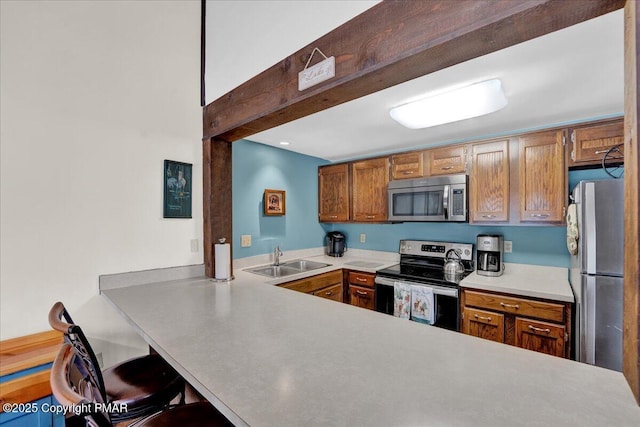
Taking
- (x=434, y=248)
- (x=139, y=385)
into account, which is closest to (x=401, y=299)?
(x=434, y=248)

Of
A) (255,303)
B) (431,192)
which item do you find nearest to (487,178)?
(431,192)

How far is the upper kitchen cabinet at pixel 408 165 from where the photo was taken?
2.91 metres

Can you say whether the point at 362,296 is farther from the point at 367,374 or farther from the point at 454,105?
the point at 367,374

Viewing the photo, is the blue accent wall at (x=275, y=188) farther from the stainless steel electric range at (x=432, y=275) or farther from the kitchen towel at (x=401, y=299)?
the kitchen towel at (x=401, y=299)

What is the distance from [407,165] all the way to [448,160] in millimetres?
414

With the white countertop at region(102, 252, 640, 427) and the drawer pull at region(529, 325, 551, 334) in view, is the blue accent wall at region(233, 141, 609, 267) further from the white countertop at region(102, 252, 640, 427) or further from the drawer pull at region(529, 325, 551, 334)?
the white countertop at region(102, 252, 640, 427)

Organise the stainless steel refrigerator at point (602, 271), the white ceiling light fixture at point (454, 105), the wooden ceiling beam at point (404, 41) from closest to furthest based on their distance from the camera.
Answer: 1. the wooden ceiling beam at point (404, 41)
2. the stainless steel refrigerator at point (602, 271)
3. the white ceiling light fixture at point (454, 105)

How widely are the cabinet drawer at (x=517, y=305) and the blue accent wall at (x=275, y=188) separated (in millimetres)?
1904

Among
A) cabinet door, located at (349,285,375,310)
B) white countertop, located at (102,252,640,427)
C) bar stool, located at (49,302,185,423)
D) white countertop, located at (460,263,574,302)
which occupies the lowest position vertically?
cabinet door, located at (349,285,375,310)

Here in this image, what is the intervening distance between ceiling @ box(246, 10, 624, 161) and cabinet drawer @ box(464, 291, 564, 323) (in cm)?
138

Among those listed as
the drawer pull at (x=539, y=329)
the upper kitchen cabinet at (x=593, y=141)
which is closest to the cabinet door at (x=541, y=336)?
the drawer pull at (x=539, y=329)

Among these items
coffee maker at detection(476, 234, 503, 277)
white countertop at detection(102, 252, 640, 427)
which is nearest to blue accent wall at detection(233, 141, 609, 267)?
coffee maker at detection(476, 234, 503, 277)

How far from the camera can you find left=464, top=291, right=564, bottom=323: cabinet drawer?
194 centimetres

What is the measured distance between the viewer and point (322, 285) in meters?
2.83
